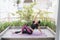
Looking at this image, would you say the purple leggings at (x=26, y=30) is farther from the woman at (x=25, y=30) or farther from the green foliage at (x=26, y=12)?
the green foliage at (x=26, y=12)

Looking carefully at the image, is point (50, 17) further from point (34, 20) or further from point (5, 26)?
point (5, 26)

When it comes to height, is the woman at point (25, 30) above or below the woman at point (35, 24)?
below

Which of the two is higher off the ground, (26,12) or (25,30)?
(26,12)

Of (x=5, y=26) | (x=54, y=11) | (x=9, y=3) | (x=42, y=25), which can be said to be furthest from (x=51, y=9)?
(x=5, y=26)

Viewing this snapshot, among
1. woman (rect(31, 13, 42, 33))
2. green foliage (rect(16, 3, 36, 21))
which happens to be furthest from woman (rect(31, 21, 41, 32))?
green foliage (rect(16, 3, 36, 21))

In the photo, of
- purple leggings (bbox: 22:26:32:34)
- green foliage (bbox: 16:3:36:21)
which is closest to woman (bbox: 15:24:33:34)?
purple leggings (bbox: 22:26:32:34)

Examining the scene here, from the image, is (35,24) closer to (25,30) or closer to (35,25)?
(35,25)

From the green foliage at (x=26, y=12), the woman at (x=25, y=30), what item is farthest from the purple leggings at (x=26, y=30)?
the green foliage at (x=26, y=12)

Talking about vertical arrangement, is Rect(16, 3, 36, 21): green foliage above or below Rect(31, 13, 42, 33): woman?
above

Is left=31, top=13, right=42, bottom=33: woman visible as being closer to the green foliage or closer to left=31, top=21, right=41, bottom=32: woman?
left=31, top=21, right=41, bottom=32: woman

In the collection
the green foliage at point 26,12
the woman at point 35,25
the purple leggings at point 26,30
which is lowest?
the purple leggings at point 26,30

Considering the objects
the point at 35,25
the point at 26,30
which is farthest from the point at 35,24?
the point at 26,30

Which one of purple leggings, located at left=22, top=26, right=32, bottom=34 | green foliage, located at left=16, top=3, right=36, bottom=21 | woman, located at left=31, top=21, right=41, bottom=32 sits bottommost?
purple leggings, located at left=22, top=26, right=32, bottom=34

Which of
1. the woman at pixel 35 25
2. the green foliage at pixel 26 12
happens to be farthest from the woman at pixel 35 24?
the green foliage at pixel 26 12
